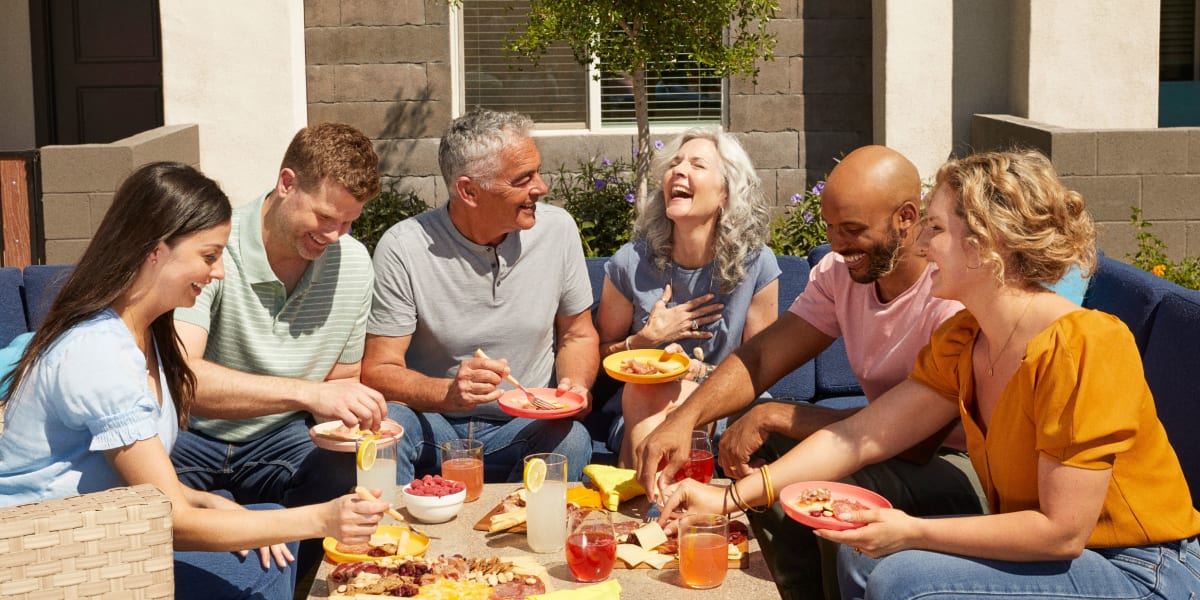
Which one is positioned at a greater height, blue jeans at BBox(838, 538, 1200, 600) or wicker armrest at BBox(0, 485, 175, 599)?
wicker armrest at BBox(0, 485, 175, 599)

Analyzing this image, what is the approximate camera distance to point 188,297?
2635mm

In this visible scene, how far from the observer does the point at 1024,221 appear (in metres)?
2.51

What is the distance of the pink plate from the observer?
125 inches

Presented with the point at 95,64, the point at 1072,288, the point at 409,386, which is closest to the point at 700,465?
the point at 409,386

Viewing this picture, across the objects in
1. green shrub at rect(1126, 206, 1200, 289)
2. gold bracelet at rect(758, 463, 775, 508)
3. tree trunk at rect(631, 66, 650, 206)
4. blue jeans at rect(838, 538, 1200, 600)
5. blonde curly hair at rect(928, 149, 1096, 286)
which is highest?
tree trunk at rect(631, 66, 650, 206)

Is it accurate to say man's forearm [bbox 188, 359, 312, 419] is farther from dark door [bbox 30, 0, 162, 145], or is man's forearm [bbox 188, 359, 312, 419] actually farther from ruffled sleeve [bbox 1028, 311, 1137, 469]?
dark door [bbox 30, 0, 162, 145]

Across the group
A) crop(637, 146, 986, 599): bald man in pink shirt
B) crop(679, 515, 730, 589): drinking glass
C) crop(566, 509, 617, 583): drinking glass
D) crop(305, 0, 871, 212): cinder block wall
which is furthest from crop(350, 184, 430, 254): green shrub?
crop(679, 515, 730, 589): drinking glass

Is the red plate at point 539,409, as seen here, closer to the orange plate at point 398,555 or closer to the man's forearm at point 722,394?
the man's forearm at point 722,394

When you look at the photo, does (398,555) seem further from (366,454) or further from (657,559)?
(657,559)

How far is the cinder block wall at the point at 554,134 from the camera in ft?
25.5

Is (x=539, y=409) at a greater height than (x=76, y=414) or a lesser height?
lesser

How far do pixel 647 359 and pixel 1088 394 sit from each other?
164 cm

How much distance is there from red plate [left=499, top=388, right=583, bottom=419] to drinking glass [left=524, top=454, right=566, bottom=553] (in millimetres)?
651

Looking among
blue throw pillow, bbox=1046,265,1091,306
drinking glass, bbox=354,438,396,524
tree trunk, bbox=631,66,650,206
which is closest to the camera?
drinking glass, bbox=354,438,396,524
